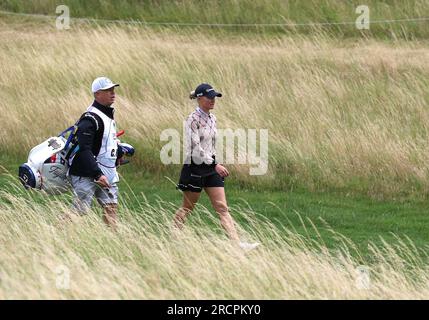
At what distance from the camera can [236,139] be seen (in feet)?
48.8

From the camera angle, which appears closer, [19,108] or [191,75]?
[19,108]

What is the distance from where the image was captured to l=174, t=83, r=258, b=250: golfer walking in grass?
1082 cm

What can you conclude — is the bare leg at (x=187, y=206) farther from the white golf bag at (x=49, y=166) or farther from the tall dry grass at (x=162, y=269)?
the white golf bag at (x=49, y=166)

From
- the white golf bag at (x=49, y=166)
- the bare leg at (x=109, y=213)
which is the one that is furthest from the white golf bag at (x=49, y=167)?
the bare leg at (x=109, y=213)

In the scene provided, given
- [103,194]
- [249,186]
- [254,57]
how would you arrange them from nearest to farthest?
[103,194], [249,186], [254,57]

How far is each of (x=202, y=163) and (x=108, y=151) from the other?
3.36 ft

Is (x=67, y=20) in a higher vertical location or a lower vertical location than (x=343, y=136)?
higher

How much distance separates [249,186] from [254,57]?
5.68 metres

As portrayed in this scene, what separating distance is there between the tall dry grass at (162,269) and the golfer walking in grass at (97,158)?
356 millimetres

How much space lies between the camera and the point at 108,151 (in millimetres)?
10406

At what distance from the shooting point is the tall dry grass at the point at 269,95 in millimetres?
14156

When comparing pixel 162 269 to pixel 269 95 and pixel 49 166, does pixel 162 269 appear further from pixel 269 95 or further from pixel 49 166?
pixel 269 95
